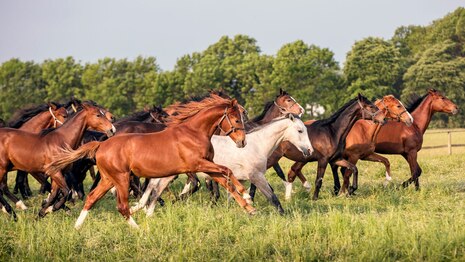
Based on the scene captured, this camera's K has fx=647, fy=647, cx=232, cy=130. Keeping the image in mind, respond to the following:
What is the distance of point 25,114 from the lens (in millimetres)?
13195

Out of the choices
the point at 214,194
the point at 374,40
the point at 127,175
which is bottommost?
the point at 214,194

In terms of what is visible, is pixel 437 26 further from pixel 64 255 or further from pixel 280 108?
pixel 64 255

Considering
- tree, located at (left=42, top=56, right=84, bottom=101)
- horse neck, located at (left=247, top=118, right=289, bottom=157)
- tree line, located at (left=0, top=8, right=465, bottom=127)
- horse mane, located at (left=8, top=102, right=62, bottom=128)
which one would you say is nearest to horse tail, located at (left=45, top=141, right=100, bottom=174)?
horse neck, located at (left=247, top=118, right=289, bottom=157)

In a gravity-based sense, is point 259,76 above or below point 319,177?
above

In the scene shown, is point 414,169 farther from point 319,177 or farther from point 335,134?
point 319,177

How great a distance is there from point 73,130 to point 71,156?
1.48 m

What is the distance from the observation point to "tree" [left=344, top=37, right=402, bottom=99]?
50625 mm

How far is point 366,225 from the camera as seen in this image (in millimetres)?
7195

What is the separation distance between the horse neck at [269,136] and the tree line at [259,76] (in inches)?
1327

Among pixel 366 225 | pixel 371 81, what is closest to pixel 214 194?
pixel 366 225

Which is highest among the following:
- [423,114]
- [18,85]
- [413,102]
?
[18,85]

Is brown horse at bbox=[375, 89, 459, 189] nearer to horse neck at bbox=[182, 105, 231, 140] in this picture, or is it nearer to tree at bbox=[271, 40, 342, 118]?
horse neck at bbox=[182, 105, 231, 140]

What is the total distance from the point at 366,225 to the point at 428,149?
899 inches

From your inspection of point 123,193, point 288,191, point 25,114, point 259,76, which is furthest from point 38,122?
point 259,76
